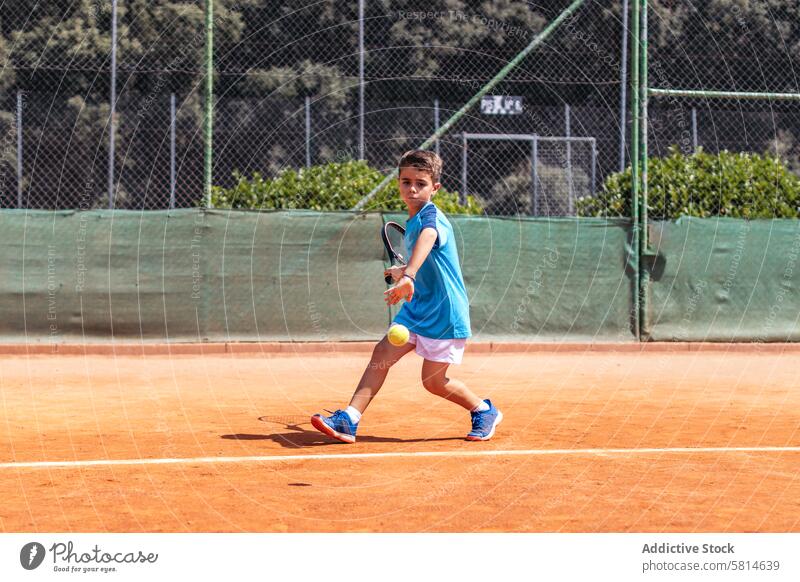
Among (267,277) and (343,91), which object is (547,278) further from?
(343,91)

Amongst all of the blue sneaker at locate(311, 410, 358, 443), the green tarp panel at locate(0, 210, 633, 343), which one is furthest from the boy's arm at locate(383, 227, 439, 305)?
the green tarp panel at locate(0, 210, 633, 343)

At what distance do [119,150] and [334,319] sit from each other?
11.8m

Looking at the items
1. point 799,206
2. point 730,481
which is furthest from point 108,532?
point 799,206

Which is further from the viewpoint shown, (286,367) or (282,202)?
(282,202)

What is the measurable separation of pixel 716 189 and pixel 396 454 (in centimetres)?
971

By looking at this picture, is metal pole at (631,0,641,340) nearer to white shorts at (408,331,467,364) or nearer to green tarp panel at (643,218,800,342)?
green tarp panel at (643,218,800,342)

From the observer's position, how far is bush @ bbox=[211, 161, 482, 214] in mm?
14422

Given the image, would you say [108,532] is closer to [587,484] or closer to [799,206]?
[587,484]

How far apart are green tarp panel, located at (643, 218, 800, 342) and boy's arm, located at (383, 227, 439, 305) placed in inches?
316

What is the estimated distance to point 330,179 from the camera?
14.6 m

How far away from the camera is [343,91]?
2227cm

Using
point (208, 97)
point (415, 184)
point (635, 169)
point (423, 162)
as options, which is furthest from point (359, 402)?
point (635, 169)

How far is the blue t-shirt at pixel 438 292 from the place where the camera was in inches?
268

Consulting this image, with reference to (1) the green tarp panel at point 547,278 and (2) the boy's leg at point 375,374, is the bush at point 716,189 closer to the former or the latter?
(1) the green tarp panel at point 547,278
